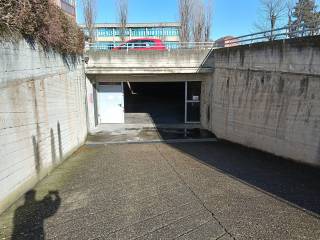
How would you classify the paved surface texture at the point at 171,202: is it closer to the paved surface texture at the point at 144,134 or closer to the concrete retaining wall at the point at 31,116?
the concrete retaining wall at the point at 31,116

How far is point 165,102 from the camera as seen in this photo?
23.2m

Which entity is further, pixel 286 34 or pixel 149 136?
pixel 149 136

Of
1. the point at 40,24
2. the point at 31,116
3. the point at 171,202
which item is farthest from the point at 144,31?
the point at 171,202

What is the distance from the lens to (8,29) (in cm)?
618

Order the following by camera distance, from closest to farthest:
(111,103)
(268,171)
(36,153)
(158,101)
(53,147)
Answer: (36,153) → (268,171) → (53,147) → (111,103) → (158,101)

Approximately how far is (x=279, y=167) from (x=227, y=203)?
3.52 m

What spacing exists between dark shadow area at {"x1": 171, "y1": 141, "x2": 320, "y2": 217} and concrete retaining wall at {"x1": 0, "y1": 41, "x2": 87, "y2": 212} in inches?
190

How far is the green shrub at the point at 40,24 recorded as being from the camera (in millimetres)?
6062

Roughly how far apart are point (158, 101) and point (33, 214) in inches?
729

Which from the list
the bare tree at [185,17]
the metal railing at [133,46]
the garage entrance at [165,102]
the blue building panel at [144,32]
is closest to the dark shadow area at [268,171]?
the garage entrance at [165,102]

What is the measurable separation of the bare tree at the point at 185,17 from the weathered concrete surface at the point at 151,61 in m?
16.4

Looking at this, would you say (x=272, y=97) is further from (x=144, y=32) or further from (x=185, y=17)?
(x=144, y=32)

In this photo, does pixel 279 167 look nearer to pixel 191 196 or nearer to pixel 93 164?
pixel 191 196

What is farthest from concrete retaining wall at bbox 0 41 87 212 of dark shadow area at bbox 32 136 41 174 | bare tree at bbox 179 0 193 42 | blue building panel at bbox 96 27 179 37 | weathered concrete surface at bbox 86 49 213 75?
blue building panel at bbox 96 27 179 37
